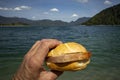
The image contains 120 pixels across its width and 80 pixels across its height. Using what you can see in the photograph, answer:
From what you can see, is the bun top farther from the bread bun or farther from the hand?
the hand

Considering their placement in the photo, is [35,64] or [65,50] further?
[65,50]

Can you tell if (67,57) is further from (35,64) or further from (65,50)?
(35,64)

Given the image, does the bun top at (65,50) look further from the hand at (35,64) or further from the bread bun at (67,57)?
the hand at (35,64)

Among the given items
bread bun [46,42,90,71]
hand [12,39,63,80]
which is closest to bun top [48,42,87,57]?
bread bun [46,42,90,71]

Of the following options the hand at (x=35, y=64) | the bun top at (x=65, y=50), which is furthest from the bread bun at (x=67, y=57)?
the hand at (x=35, y=64)

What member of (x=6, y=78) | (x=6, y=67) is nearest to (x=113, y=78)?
(x=6, y=78)

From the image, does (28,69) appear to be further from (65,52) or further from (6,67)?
(6,67)

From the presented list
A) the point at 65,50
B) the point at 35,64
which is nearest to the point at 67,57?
the point at 65,50

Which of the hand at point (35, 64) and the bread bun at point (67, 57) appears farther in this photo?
the bread bun at point (67, 57)
